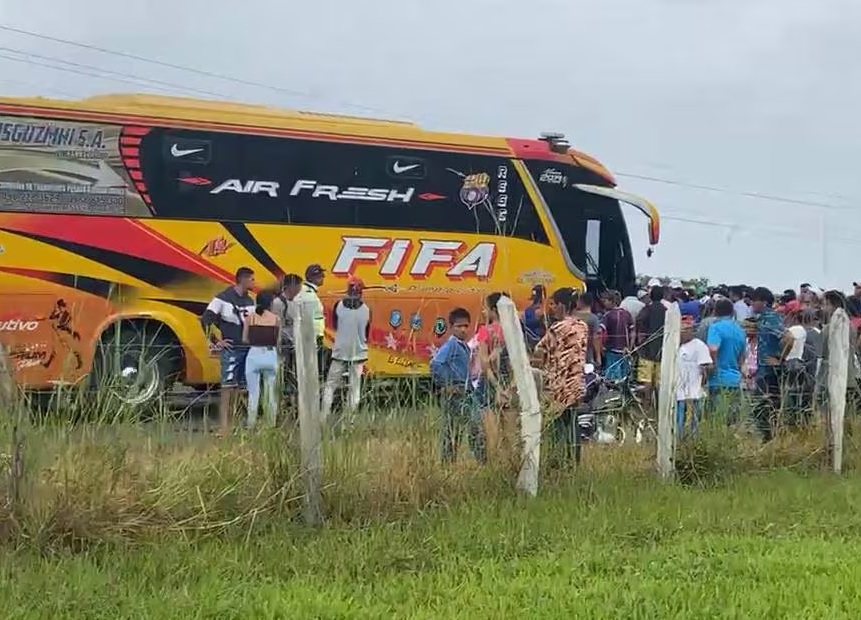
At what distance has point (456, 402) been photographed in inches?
296

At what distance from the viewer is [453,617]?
4875 mm

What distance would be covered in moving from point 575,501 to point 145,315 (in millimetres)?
7195

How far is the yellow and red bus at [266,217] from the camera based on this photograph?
1206cm

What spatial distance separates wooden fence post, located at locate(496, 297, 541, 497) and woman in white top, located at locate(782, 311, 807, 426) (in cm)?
294

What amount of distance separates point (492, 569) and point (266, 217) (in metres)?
8.74

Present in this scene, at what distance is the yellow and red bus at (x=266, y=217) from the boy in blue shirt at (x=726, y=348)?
3.56 meters

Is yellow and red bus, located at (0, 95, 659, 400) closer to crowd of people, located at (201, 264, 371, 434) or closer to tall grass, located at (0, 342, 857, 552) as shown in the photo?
crowd of people, located at (201, 264, 371, 434)

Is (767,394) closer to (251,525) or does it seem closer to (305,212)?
(251,525)

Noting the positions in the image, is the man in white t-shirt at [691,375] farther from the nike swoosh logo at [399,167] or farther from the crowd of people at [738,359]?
the nike swoosh logo at [399,167]

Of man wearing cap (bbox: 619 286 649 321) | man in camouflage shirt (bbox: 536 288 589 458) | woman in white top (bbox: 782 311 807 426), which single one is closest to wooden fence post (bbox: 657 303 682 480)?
man in camouflage shirt (bbox: 536 288 589 458)

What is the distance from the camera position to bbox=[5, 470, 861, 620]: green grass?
494cm

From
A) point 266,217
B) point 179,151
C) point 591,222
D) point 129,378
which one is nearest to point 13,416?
point 129,378

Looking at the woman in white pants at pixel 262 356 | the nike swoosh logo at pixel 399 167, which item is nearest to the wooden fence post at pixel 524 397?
the woman in white pants at pixel 262 356

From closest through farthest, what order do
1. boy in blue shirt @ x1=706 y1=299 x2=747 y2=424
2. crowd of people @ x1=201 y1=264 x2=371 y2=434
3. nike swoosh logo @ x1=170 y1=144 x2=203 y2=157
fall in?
1. crowd of people @ x1=201 y1=264 x2=371 y2=434
2. boy in blue shirt @ x1=706 y1=299 x2=747 y2=424
3. nike swoosh logo @ x1=170 y1=144 x2=203 y2=157
